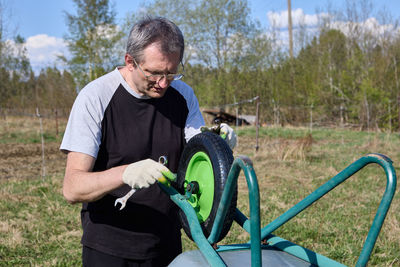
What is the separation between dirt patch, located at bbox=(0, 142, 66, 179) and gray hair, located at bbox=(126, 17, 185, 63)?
647cm

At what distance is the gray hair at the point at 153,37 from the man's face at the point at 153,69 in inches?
1.0

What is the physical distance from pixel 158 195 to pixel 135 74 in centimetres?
63

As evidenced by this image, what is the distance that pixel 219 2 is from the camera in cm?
2486

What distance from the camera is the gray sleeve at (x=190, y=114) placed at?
2100 mm

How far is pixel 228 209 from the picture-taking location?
4.96ft

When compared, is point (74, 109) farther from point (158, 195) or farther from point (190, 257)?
point (190, 257)

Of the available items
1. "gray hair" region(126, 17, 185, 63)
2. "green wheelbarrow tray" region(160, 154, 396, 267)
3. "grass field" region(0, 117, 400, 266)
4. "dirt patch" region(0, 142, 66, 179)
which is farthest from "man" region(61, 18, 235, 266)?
"dirt patch" region(0, 142, 66, 179)

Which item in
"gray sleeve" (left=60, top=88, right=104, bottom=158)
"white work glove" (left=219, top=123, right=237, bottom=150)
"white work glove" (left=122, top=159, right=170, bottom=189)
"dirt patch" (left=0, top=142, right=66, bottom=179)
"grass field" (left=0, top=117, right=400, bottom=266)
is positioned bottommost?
"grass field" (left=0, top=117, right=400, bottom=266)

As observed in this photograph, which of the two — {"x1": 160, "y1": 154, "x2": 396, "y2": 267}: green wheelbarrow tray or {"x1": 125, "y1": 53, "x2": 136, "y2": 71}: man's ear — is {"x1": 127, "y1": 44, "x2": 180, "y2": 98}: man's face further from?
{"x1": 160, "y1": 154, "x2": 396, "y2": 267}: green wheelbarrow tray

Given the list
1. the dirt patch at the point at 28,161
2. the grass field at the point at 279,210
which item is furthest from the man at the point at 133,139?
the dirt patch at the point at 28,161

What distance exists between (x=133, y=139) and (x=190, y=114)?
41cm

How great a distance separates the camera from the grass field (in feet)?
12.2

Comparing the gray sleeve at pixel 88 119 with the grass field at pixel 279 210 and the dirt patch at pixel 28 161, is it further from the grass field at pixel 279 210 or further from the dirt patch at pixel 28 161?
the dirt patch at pixel 28 161

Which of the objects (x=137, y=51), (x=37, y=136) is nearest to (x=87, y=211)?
(x=137, y=51)
